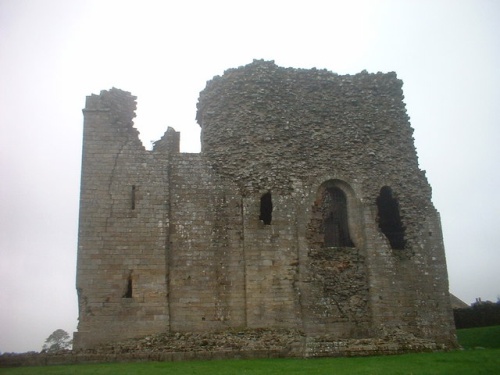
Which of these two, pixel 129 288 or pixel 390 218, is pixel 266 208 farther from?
pixel 129 288

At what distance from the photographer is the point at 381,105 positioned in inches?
819

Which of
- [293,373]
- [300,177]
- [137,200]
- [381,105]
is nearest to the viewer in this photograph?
[293,373]

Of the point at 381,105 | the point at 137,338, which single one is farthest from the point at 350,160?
the point at 137,338

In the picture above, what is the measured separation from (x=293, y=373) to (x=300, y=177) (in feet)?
29.6

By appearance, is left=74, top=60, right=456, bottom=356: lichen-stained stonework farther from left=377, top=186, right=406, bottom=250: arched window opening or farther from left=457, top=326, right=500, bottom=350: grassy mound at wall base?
left=457, top=326, right=500, bottom=350: grassy mound at wall base

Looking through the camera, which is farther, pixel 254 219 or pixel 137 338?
pixel 254 219

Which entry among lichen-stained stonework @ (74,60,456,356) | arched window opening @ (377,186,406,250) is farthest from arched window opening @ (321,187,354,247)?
arched window opening @ (377,186,406,250)

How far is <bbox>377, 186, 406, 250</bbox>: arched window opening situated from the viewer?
1984 cm

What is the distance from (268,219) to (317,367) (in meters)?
7.25

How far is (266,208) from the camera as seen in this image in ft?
62.9

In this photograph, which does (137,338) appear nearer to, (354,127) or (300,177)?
(300,177)

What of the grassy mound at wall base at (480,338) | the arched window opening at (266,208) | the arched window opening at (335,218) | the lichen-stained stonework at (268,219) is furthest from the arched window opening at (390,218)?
the grassy mound at wall base at (480,338)

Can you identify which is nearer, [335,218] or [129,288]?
[129,288]

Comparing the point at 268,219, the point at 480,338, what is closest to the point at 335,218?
the point at 268,219
